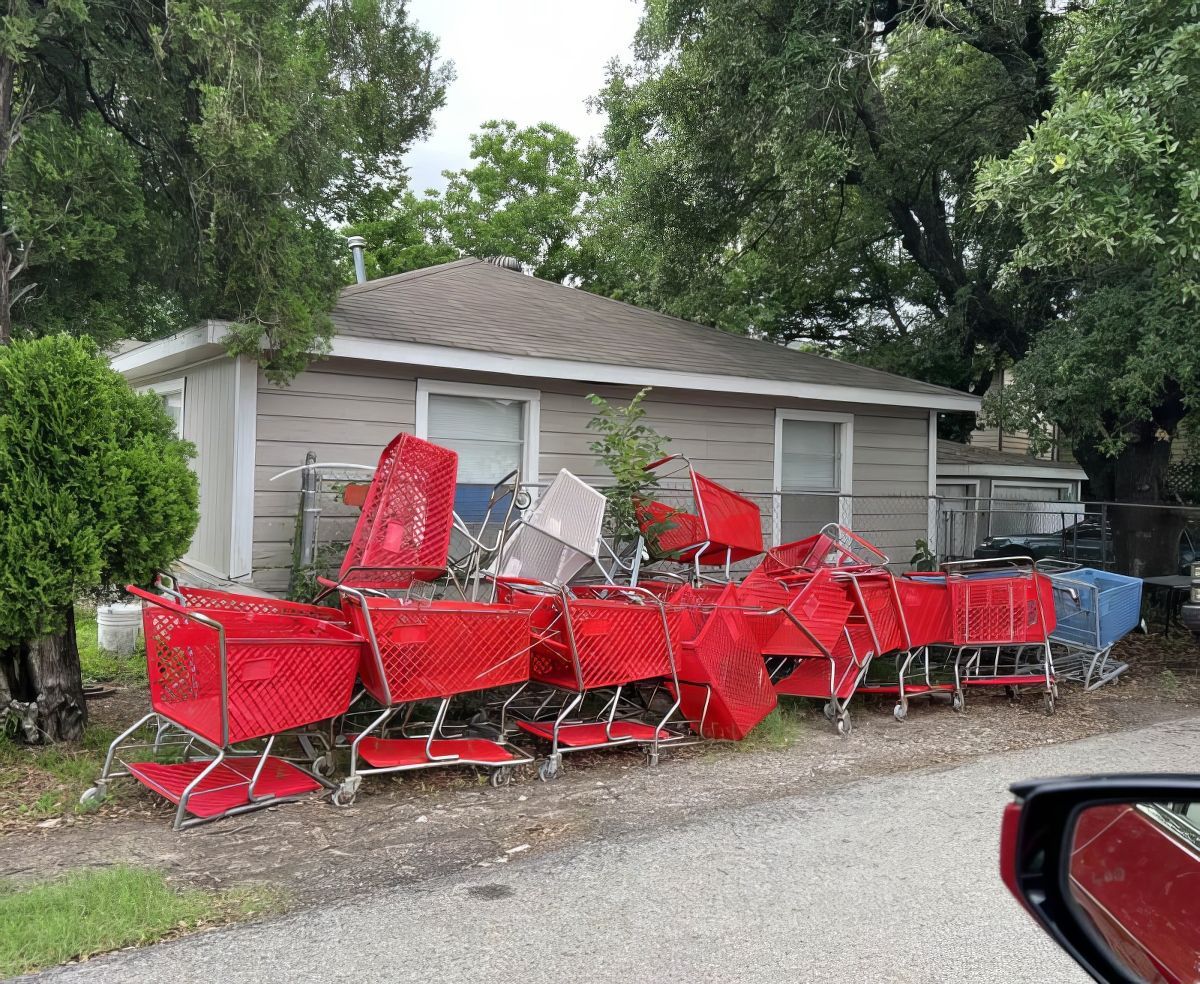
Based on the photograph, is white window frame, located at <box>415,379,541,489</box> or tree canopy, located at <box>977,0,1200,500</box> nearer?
tree canopy, located at <box>977,0,1200,500</box>

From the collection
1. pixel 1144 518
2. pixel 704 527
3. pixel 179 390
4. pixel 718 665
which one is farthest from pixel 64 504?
pixel 1144 518

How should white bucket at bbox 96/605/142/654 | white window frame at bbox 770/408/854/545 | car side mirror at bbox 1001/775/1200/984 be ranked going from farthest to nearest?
white window frame at bbox 770/408/854/545 → white bucket at bbox 96/605/142/654 → car side mirror at bbox 1001/775/1200/984

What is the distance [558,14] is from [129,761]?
20.9 meters

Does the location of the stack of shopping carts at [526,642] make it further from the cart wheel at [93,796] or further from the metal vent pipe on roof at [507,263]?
the metal vent pipe on roof at [507,263]

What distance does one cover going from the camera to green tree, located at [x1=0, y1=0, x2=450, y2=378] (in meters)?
6.50

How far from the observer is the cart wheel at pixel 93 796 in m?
5.02

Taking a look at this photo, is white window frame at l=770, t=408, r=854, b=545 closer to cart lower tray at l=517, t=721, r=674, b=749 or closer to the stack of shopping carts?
the stack of shopping carts

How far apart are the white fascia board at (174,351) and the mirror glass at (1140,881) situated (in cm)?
698

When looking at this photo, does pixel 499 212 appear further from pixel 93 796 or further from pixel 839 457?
pixel 93 796

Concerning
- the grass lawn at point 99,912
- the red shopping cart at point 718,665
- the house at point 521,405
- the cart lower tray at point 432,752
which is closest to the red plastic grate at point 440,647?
the cart lower tray at point 432,752

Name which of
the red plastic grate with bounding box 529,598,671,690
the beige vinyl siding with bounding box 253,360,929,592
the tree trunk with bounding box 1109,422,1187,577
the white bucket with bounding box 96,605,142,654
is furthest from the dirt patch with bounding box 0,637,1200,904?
the tree trunk with bounding box 1109,422,1187,577

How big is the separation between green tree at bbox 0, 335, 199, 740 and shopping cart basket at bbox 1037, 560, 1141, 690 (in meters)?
7.30

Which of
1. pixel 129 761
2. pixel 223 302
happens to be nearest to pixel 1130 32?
pixel 223 302

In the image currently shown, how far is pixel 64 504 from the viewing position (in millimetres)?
5430
